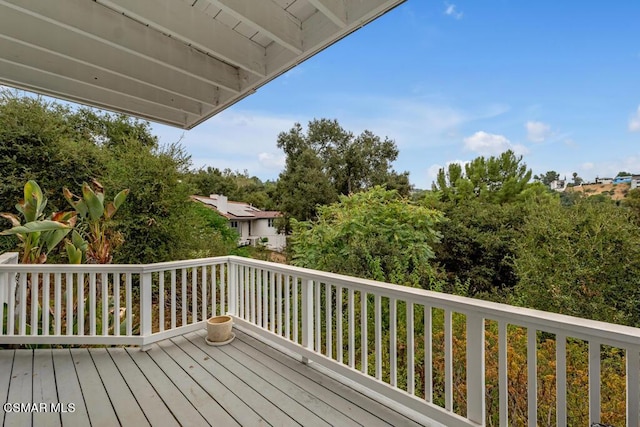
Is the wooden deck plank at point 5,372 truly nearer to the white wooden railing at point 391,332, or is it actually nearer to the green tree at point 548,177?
the white wooden railing at point 391,332

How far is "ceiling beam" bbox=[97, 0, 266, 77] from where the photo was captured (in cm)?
157

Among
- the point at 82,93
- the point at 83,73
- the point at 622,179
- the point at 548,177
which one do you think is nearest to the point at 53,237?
the point at 82,93

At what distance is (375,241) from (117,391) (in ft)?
13.6

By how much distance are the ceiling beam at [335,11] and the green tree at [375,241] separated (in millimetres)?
4039

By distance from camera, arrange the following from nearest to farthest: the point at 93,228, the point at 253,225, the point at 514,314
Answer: the point at 514,314 < the point at 93,228 < the point at 253,225

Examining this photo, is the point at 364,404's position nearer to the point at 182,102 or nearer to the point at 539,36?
the point at 182,102

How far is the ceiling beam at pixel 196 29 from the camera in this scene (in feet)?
5.14

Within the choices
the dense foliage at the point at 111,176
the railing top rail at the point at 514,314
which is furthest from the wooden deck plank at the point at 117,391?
the dense foliage at the point at 111,176

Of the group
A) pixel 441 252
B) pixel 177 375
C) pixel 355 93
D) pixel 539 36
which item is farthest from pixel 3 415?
pixel 355 93

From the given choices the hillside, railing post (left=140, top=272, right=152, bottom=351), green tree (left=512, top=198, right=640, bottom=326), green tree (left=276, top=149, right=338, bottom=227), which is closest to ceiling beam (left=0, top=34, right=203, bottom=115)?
railing post (left=140, top=272, right=152, bottom=351)

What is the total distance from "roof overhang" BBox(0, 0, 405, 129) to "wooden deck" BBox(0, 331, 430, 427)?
7.25 feet

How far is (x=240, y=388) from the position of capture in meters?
2.22

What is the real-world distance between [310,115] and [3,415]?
1592cm

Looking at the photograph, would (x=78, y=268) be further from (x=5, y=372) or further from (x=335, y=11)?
(x=335, y=11)
